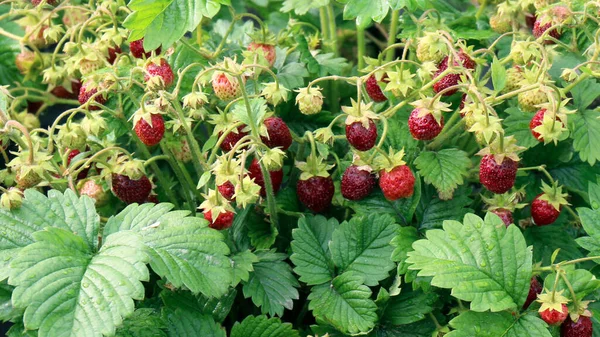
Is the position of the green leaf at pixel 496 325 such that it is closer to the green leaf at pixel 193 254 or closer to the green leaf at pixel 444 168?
the green leaf at pixel 444 168

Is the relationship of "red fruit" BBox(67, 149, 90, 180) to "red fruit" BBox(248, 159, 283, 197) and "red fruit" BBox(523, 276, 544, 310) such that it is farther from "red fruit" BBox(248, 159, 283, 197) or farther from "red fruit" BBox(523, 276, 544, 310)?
"red fruit" BBox(523, 276, 544, 310)

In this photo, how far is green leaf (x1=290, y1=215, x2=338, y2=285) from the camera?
1503mm

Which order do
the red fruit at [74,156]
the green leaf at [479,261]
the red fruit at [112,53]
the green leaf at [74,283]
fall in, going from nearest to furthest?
the green leaf at [74,283], the green leaf at [479,261], the red fruit at [74,156], the red fruit at [112,53]

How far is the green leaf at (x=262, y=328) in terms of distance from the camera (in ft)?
4.78

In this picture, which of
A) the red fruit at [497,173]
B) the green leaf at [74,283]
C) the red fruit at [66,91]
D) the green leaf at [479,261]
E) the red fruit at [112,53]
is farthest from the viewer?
the red fruit at [66,91]

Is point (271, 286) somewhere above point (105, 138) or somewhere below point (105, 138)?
below

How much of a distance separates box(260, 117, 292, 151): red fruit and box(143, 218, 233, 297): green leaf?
0.23 meters

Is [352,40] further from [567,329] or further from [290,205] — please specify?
[567,329]

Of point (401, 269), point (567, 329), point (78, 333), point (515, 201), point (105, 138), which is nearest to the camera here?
point (78, 333)

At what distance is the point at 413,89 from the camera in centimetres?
153

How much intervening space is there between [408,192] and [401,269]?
15 centimetres

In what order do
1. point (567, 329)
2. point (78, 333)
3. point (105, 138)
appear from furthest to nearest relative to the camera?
1. point (105, 138)
2. point (567, 329)
3. point (78, 333)

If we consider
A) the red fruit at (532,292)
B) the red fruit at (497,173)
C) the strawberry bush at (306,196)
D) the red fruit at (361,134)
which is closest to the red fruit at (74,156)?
the strawberry bush at (306,196)

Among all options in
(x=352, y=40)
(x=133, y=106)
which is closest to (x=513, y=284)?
(x=133, y=106)
